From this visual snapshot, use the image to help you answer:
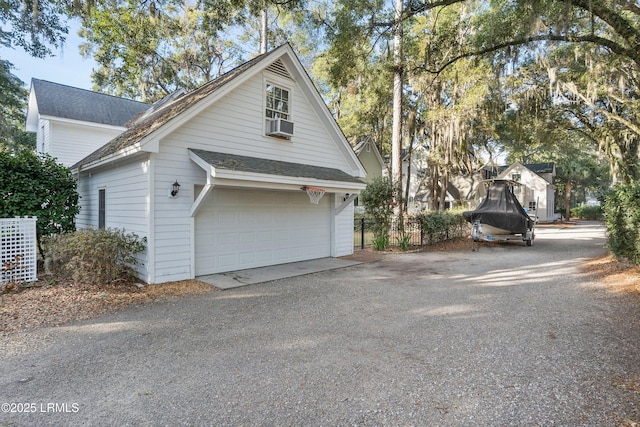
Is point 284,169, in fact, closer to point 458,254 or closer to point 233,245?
point 233,245

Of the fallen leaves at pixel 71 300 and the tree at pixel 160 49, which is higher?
the tree at pixel 160 49

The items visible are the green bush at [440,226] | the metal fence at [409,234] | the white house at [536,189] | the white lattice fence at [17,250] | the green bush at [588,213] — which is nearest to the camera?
the white lattice fence at [17,250]

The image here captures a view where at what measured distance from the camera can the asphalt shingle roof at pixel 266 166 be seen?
22.2ft

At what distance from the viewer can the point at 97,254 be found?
20.0 feet

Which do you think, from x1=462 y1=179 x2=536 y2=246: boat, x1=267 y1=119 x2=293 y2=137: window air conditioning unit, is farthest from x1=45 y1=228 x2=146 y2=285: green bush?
x1=462 y1=179 x2=536 y2=246: boat

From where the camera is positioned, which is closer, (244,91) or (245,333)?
(245,333)

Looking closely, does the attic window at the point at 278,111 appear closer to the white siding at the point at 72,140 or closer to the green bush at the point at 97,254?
the green bush at the point at 97,254

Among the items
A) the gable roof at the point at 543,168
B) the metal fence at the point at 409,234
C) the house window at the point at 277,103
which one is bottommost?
the metal fence at the point at 409,234

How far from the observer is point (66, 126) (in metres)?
14.3

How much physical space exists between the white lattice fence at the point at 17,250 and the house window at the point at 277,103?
587cm

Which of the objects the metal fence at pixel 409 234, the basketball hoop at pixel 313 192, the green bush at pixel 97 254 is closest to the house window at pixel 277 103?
the basketball hoop at pixel 313 192

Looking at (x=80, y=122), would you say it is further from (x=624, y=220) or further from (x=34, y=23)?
(x=624, y=220)

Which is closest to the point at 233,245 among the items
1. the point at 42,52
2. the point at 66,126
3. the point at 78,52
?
Result: the point at 66,126

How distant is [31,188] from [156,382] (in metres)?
7.76
